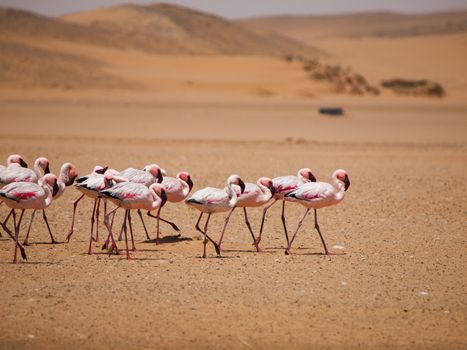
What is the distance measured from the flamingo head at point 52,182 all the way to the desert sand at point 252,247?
0.76 metres

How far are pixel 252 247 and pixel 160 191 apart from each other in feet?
4.97

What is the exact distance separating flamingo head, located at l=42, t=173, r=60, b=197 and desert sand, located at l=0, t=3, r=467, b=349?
0.76m

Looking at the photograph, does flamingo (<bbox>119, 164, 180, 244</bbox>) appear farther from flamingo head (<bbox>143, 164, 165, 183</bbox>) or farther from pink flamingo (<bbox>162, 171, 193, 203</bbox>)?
pink flamingo (<bbox>162, 171, 193, 203</bbox>)

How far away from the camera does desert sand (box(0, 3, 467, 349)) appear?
7.75m

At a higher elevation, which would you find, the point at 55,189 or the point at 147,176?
the point at 147,176

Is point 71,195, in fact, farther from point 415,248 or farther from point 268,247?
point 415,248

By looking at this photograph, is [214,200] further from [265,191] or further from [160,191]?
[265,191]

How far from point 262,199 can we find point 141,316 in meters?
3.39

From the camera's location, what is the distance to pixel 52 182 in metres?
10.7

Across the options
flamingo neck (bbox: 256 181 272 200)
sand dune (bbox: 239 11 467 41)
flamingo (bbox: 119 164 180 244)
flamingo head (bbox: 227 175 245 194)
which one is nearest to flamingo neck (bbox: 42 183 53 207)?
flamingo (bbox: 119 164 180 244)

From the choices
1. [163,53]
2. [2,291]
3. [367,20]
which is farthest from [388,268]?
[367,20]

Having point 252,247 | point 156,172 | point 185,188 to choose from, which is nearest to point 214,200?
point 252,247

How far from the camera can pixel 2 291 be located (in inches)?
339

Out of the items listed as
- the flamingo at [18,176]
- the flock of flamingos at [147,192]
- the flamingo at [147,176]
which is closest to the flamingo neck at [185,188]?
the flock of flamingos at [147,192]
